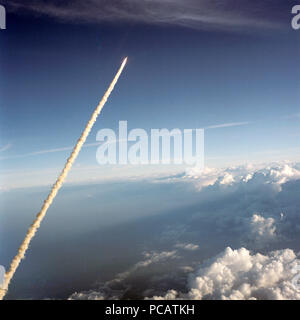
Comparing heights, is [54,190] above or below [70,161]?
below

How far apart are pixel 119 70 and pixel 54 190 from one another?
14686 millimetres

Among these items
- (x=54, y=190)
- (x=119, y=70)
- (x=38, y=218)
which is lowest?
(x=38, y=218)

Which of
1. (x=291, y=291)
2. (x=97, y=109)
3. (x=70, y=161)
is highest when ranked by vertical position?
(x=97, y=109)

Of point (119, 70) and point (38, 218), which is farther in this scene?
point (119, 70)
